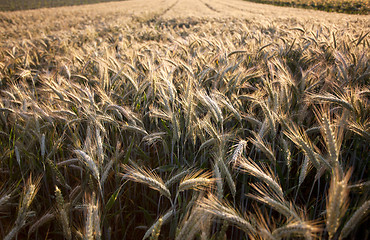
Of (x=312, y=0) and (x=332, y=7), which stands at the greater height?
(x=312, y=0)

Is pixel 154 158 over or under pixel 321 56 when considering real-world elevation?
under

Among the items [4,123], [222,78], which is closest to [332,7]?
[222,78]

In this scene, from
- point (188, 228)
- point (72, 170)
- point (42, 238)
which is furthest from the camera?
point (72, 170)

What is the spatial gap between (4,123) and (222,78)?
2036mm

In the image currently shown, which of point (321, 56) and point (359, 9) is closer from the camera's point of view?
point (321, 56)

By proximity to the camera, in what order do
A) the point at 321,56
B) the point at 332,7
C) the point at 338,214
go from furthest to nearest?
the point at 332,7 < the point at 321,56 < the point at 338,214

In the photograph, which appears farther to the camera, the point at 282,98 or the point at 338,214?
the point at 282,98

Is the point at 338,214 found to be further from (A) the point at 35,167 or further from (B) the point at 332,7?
(B) the point at 332,7

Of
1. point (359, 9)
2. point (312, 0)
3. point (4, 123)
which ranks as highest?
point (312, 0)

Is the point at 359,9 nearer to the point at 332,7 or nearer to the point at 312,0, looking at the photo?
the point at 332,7

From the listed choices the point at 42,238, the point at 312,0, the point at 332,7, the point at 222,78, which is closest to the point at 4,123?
the point at 42,238

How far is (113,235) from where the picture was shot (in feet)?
4.44

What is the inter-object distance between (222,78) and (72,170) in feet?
4.93

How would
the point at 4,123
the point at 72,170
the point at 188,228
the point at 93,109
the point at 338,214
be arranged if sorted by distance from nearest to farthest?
the point at 338,214 < the point at 188,228 < the point at 93,109 < the point at 72,170 < the point at 4,123
